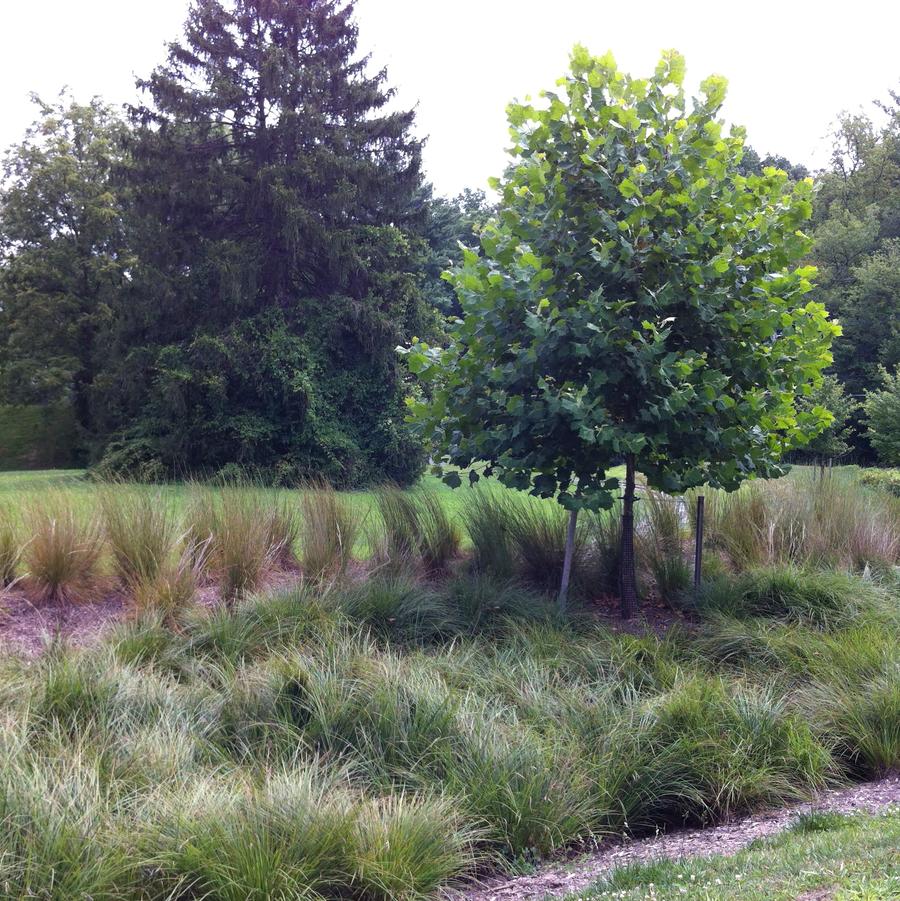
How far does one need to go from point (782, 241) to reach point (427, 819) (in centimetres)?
543

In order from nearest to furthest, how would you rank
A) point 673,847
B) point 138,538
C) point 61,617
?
1. point 673,847
2. point 61,617
3. point 138,538

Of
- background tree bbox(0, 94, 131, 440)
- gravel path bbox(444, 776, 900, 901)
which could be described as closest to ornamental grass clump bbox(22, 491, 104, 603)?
gravel path bbox(444, 776, 900, 901)

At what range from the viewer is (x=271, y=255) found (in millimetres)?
22188

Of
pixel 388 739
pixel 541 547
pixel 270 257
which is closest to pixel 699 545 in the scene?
pixel 541 547

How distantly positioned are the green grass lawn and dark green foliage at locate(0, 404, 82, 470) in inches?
1337

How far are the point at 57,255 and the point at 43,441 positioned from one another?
8.07 metres

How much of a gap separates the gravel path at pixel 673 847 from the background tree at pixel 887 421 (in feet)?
69.6

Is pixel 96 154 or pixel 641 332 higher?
pixel 96 154

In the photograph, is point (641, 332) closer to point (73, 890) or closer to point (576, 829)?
point (576, 829)

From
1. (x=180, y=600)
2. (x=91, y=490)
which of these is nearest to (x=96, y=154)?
(x=91, y=490)

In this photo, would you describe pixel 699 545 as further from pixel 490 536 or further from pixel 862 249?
pixel 862 249

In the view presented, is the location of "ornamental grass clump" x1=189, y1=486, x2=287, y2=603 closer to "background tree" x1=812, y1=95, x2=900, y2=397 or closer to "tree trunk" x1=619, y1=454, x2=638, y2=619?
"tree trunk" x1=619, y1=454, x2=638, y2=619

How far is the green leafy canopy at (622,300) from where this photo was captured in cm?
689

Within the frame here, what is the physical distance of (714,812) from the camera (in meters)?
5.00
